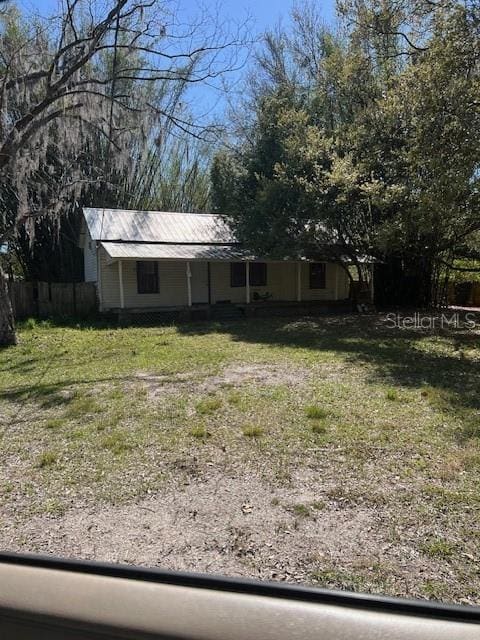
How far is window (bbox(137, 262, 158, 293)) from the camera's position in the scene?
1688 centimetres

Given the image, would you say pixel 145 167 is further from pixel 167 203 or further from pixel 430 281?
pixel 430 281

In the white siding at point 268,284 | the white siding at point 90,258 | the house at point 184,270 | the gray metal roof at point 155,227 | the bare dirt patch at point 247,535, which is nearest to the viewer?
the bare dirt patch at point 247,535

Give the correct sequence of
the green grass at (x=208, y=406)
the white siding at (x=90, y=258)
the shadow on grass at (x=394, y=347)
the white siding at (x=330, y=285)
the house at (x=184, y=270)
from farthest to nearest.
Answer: the white siding at (x=330, y=285) < the white siding at (x=90, y=258) < the house at (x=184, y=270) < the shadow on grass at (x=394, y=347) < the green grass at (x=208, y=406)

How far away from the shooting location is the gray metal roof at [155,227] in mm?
16984

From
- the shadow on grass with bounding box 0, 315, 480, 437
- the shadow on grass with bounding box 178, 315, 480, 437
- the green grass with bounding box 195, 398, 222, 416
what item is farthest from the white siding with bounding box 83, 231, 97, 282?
the green grass with bounding box 195, 398, 222, 416

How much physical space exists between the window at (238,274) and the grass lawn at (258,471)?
34.9ft

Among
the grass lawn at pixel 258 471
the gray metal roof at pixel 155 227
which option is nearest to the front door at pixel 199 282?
the gray metal roof at pixel 155 227

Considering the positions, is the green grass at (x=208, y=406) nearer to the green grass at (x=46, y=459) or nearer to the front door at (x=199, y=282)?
the green grass at (x=46, y=459)

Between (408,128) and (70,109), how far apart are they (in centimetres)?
752

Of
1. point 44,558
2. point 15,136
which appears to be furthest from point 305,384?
point 15,136

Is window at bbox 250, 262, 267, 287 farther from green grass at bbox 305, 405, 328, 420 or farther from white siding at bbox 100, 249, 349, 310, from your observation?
green grass at bbox 305, 405, 328, 420

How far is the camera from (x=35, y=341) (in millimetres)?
11609

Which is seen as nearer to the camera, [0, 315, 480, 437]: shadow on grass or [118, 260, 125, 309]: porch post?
[0, 315, 480, 437]: shadow on grass

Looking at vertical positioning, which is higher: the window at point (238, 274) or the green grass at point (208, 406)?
the window at point (238, 274)
